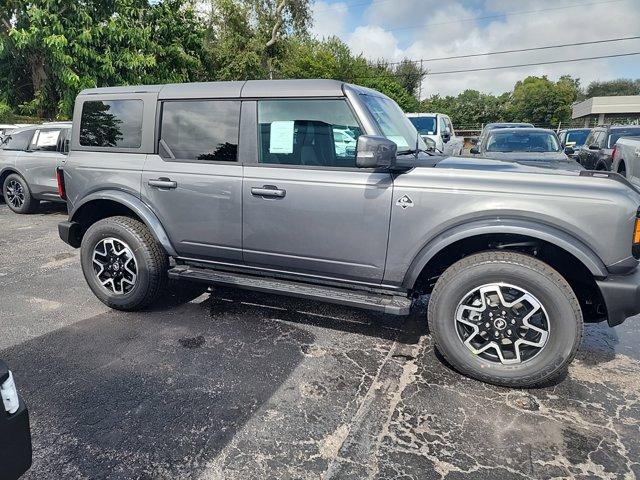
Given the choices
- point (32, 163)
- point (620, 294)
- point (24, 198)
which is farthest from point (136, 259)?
point (24, 198)

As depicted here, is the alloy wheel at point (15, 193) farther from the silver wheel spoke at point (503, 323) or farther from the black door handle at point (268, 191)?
the silver wheel spoke at point (503, 323)

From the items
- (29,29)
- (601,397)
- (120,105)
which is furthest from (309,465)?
(29,29)

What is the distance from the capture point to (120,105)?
4.04 meters

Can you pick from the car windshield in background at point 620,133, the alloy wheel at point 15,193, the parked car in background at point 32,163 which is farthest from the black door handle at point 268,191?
the car windshield in background at point 620,133

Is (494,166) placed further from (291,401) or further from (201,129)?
(201,129)

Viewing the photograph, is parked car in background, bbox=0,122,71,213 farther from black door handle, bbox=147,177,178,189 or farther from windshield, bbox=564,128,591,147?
windshield, bbox=564,128,591,147

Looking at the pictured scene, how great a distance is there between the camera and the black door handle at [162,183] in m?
3.76

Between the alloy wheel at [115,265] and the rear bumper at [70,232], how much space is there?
1.12 feet

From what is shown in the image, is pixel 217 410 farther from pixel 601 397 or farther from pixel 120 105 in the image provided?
pixel 120 105

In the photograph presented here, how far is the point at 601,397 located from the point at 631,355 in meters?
0.88

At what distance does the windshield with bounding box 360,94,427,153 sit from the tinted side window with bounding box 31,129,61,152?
24.3 feet

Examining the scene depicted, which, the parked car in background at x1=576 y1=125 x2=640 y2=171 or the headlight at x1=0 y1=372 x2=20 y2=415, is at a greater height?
the parked car in background at x1=576 y1=125 x2=640 y2=171

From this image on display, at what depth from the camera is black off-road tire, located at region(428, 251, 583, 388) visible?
9.30 feet

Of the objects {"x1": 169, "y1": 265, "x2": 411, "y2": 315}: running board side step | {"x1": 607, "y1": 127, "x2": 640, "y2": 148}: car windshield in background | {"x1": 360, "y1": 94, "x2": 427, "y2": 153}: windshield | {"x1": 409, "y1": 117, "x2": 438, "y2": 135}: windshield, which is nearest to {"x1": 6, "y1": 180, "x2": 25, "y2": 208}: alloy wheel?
{"x1": 169, "y1": 265, "x2": 411, "y2": 315}: running board side step
